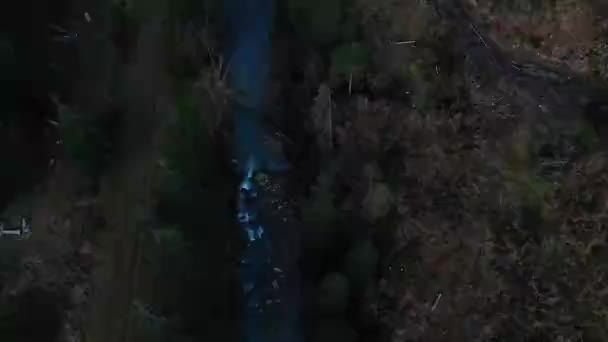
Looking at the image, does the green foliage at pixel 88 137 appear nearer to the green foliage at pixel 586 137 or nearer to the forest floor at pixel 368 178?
the forest floor at pixel 368 178

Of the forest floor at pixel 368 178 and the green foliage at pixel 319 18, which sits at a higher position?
the green foliage at pixel 319 18

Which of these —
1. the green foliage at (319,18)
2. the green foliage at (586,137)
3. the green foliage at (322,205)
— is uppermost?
the green foliage at (319,18)

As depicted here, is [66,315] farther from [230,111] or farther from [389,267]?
[389,267]

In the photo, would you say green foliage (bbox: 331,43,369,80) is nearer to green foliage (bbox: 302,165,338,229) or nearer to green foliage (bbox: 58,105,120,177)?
green foliage (bbox: 302,165,338,229)

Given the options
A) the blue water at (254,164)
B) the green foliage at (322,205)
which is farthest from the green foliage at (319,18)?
the green foliage at (322,205)

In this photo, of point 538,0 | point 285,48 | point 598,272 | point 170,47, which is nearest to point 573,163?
point 598,272

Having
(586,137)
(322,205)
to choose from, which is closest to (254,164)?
(322,205)

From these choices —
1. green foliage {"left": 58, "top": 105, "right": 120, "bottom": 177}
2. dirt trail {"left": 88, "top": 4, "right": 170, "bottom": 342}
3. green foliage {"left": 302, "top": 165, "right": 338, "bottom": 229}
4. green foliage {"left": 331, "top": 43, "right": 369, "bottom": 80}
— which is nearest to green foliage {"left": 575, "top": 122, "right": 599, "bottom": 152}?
green foliage {"left": 331, "top": 43, "right": 369, "bottom": 80}

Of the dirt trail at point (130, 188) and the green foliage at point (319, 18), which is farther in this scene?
the green foliage at point (319, 18)
